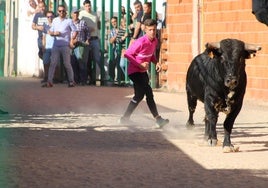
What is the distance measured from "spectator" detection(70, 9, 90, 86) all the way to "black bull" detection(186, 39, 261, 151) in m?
11.7

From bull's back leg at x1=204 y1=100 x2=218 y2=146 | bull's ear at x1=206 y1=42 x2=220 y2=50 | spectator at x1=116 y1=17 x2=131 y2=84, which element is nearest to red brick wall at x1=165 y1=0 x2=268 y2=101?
spectator at x1=116 y1=17 x2=131 y2=84

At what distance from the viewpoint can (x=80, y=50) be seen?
22.9 meters

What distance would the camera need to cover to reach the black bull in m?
9.91

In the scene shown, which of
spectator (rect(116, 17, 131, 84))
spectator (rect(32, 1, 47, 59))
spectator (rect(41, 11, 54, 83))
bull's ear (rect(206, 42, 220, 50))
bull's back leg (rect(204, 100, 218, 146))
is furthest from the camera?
spectator (rect(32, 1, 47, 59))

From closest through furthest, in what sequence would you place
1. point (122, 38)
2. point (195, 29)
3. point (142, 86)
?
point (142, 86) < point (195, 29) < point (122, 38)

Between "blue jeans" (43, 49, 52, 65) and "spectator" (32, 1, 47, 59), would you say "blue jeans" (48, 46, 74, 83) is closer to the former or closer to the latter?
"blue jeans" (43, 49, 52, 65)

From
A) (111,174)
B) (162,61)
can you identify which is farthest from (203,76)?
(162,61)

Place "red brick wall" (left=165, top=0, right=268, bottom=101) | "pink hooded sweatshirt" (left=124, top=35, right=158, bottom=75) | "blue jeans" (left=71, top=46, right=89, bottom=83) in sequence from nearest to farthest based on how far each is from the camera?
1. "pink hooded sweatshirt" (left=124, top=35, right=158, bottom=75)
2. "red brick wall" (left=165, top=0, right=268, bottom=101)
3. "blue jeans" (left=71, top=46, right=89, bottom=83)

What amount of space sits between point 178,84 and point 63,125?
807 centimetres

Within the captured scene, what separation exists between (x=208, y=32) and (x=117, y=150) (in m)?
9.98

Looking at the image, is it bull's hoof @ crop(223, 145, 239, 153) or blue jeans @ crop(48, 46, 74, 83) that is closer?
bull's hoof @ crop(223, 145, 239, 153)

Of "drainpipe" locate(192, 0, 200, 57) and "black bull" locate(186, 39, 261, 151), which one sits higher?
"drainpipe" locate(192, 0, 200, 57)

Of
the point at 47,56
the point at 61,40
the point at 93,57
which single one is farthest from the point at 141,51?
the point at 93,57

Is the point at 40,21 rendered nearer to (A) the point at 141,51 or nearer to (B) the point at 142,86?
(B) the point at 142,86
